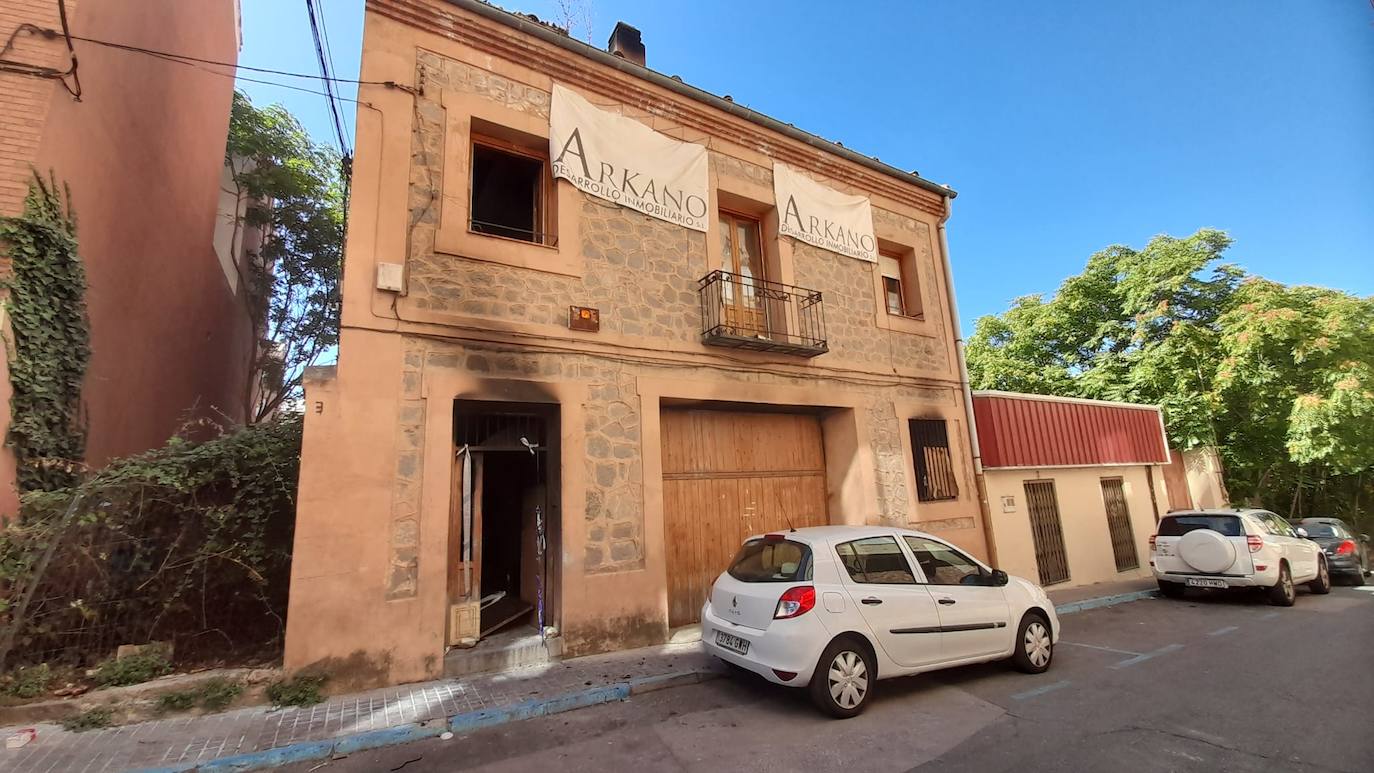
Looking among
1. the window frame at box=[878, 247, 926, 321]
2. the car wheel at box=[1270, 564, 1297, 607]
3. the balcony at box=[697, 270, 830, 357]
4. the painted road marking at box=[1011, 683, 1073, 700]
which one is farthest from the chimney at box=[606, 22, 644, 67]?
the car wheel at box=[1270, 564, 1297, 607]

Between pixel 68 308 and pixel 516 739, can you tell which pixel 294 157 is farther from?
pixel 516 739

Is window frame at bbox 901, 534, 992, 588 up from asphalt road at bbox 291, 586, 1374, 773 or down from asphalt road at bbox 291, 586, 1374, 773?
up

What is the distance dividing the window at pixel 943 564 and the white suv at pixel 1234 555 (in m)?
6.83

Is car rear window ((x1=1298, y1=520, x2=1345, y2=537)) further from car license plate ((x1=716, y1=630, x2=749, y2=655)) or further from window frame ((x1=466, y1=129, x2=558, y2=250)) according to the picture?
window frame ((x1=466, y1=129, x2=558, y2=250))

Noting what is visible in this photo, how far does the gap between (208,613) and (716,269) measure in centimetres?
687

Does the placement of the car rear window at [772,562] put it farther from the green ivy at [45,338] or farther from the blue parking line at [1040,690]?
the green ivy at [45,338]

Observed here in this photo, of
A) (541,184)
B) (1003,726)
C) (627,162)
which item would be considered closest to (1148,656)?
(1003,726)

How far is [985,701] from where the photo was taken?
15.9 ft

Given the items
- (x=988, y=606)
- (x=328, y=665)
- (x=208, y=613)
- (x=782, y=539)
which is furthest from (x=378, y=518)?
(x=988, y=606)

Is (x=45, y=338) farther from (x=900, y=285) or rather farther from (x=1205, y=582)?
(x=1205, y=582)

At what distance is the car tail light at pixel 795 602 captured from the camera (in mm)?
4535

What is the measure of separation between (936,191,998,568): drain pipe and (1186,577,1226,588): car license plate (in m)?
3.20

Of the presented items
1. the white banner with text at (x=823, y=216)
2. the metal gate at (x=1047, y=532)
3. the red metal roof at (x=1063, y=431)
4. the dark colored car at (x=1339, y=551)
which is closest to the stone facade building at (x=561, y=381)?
the white banner with text at (x=823, y=216)

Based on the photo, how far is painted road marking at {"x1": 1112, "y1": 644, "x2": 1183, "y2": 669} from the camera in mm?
5938
